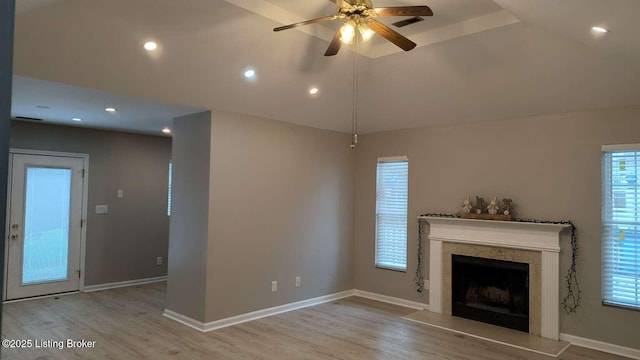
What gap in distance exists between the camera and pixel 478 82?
489 centimetres

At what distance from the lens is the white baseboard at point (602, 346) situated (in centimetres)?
448

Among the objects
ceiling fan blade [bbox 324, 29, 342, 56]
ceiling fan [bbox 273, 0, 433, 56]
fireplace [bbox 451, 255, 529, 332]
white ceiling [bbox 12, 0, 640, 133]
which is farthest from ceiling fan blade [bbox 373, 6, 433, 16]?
fireplace [bbox 451, 255, 529, 332]

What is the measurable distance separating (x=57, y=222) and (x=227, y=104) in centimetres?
346

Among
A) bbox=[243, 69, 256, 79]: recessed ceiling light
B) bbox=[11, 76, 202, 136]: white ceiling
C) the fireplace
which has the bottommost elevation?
the fireplace

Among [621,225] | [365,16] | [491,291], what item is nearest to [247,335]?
[491,291]

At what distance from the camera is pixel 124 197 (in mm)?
7176

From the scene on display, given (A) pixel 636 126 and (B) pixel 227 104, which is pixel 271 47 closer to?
(B) pixel 227 104

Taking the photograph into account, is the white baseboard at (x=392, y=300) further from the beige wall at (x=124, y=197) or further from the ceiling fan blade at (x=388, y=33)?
the ceiling fan blade at (x=388, y=33)

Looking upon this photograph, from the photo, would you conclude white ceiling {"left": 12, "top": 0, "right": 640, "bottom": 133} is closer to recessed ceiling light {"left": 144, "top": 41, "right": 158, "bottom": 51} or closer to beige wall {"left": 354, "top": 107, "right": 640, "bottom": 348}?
recessed ceiling light {"left": 144, "top": 41, "right": 158, "bottom": 51}

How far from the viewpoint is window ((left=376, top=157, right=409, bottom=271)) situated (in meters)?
6.47

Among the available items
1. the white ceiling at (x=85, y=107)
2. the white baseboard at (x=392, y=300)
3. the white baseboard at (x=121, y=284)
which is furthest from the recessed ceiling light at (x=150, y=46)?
the white baseboard at (x=392, y=300)

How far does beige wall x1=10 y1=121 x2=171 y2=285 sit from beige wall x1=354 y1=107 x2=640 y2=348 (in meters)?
3.50

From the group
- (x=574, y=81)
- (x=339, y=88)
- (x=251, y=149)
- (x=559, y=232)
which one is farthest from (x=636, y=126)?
(x=251, y=149)

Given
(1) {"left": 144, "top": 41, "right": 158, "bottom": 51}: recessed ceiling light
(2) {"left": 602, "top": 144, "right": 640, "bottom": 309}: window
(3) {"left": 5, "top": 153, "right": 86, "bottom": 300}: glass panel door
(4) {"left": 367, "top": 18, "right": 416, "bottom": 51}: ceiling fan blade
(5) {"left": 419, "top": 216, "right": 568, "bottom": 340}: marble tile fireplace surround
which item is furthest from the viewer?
(3) {"left": 5, "top": 153, "right": 86, "bottom": 300}: glass panel door
